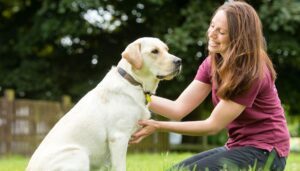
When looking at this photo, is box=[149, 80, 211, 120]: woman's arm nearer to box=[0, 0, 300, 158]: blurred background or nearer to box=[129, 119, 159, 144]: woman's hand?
box=[129, 119, 159, 144]: woman's hand

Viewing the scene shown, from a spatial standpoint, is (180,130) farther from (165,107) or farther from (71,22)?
(71,22)

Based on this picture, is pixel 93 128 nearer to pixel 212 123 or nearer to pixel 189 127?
pixel 189 127

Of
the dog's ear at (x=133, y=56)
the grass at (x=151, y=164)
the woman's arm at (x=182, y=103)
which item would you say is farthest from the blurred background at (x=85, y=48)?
the dog's ear at (x=133, y=56)

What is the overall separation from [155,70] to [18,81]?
47.2 ft

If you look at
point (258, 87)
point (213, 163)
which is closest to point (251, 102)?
point (258, 87)

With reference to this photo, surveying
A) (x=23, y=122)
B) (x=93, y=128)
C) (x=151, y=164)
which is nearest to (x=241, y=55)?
(x=93, y=128)

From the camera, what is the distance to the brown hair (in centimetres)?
506

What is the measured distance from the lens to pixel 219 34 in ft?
17.4

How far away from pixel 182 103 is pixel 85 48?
618 inches

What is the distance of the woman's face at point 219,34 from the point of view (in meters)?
5.24

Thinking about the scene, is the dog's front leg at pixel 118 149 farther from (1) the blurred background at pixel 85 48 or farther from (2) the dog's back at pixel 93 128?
(1) the blurred background at pixel 85 48

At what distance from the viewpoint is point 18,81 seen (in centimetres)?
1925

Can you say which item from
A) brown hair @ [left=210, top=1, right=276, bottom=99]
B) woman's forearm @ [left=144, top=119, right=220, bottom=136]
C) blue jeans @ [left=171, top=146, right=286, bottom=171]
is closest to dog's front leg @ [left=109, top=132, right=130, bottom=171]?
woman's forearm @ [left=144, top=119, right=220, bottom=136]

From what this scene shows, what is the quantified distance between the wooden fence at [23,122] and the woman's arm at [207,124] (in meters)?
11.0
